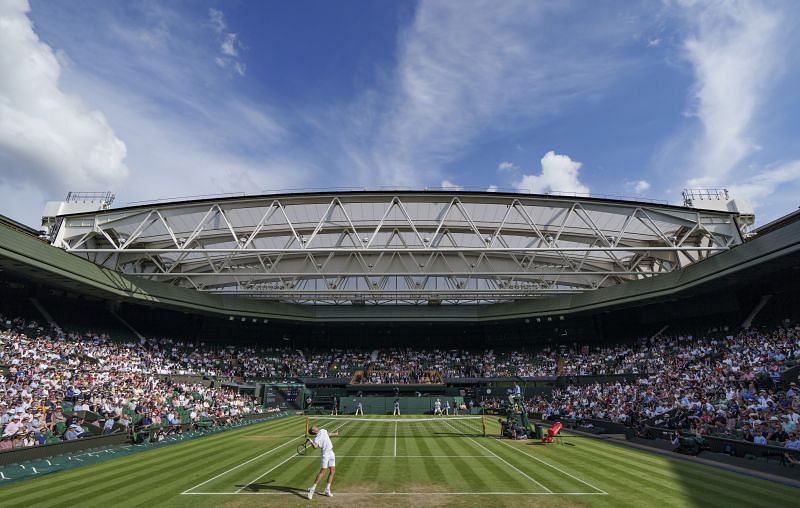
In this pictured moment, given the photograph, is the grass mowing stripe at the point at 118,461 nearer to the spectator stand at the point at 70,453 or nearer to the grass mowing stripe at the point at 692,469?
the spectator stand at the point at 70,453

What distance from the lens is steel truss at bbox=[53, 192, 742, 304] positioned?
100ft

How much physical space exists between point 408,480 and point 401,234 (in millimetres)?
24798

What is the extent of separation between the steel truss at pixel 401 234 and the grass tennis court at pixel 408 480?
12535mm

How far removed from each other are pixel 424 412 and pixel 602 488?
Answer: 107 feet

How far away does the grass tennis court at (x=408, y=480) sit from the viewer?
10906 millimetres

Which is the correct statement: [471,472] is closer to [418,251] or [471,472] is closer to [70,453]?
[70,453]

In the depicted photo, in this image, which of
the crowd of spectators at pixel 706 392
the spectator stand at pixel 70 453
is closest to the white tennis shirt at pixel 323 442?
the spectator stand at pixel 70 453

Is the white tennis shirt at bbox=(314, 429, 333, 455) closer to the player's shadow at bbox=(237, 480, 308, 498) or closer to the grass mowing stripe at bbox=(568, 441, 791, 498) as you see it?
the player's shadow at bbox=(237, 480, 308, 498)

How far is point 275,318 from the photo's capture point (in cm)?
5025

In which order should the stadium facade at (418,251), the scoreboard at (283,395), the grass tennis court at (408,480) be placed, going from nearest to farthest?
the grass tennis court at (408,480) → the stadium facade at (418,251) → the scoreboard at (283,395)

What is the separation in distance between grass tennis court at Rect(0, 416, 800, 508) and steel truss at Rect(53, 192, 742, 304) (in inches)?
494

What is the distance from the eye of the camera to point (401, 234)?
3644 cm

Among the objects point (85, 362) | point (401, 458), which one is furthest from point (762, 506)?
point (85, 362)

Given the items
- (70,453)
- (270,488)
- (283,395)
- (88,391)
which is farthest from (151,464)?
(283,395)
